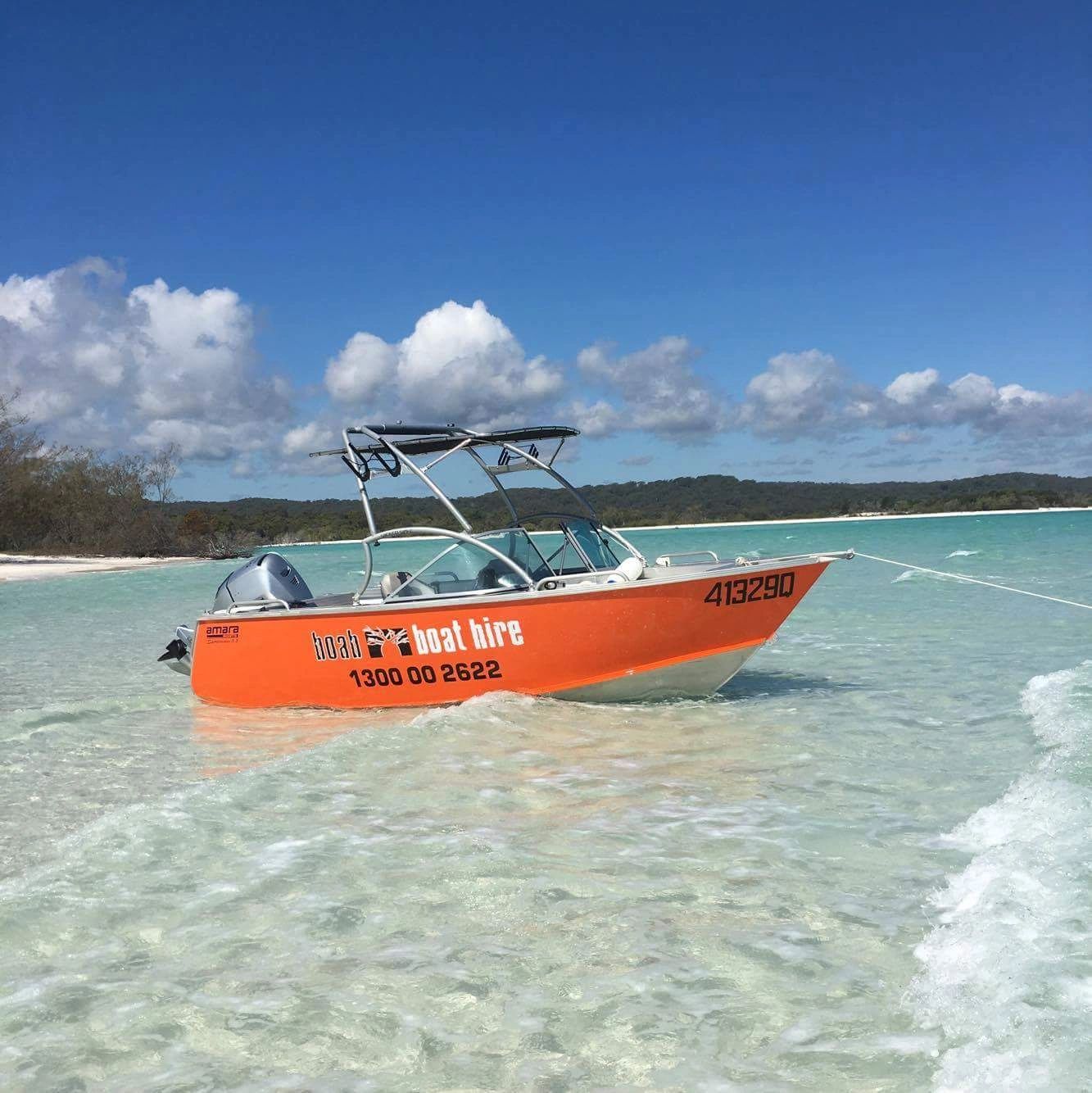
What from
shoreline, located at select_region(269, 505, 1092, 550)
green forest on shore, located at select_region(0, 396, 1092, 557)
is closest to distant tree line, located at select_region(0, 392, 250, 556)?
green forest on shore, located at select_region(0, 396, 1092, 557)

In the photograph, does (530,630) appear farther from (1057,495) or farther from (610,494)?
(1057,495)

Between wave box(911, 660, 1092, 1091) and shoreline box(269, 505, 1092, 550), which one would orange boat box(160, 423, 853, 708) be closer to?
wave box(911, 660, 1092, 1091)

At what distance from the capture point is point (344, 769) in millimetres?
6938

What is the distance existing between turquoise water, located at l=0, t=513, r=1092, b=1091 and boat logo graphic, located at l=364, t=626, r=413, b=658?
0.60m

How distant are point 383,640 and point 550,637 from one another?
1550 millimetres

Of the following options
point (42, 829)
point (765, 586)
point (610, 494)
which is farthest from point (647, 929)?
point (610, 494)

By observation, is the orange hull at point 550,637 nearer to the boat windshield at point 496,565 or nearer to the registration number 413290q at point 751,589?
the registration number 413290q at point 751,589

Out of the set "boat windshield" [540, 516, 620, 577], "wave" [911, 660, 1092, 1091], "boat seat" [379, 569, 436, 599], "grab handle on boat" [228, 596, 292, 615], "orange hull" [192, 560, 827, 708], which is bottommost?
"wave" [911, 660, 1092, 1091]

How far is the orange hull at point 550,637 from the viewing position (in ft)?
26.7

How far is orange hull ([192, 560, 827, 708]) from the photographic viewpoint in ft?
26.7

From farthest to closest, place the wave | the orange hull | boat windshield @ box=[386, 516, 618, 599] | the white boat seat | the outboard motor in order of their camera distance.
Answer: the outboard motor, boat windshield @ box=[386, 516, 618, 599], the white boat seat, the orange hull, the wave

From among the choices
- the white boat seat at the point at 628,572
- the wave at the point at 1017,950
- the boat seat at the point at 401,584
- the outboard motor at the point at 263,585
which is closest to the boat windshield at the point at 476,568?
the boat seat at the point at 401,584

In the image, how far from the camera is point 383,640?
345 inches

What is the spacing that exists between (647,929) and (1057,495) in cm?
14211
